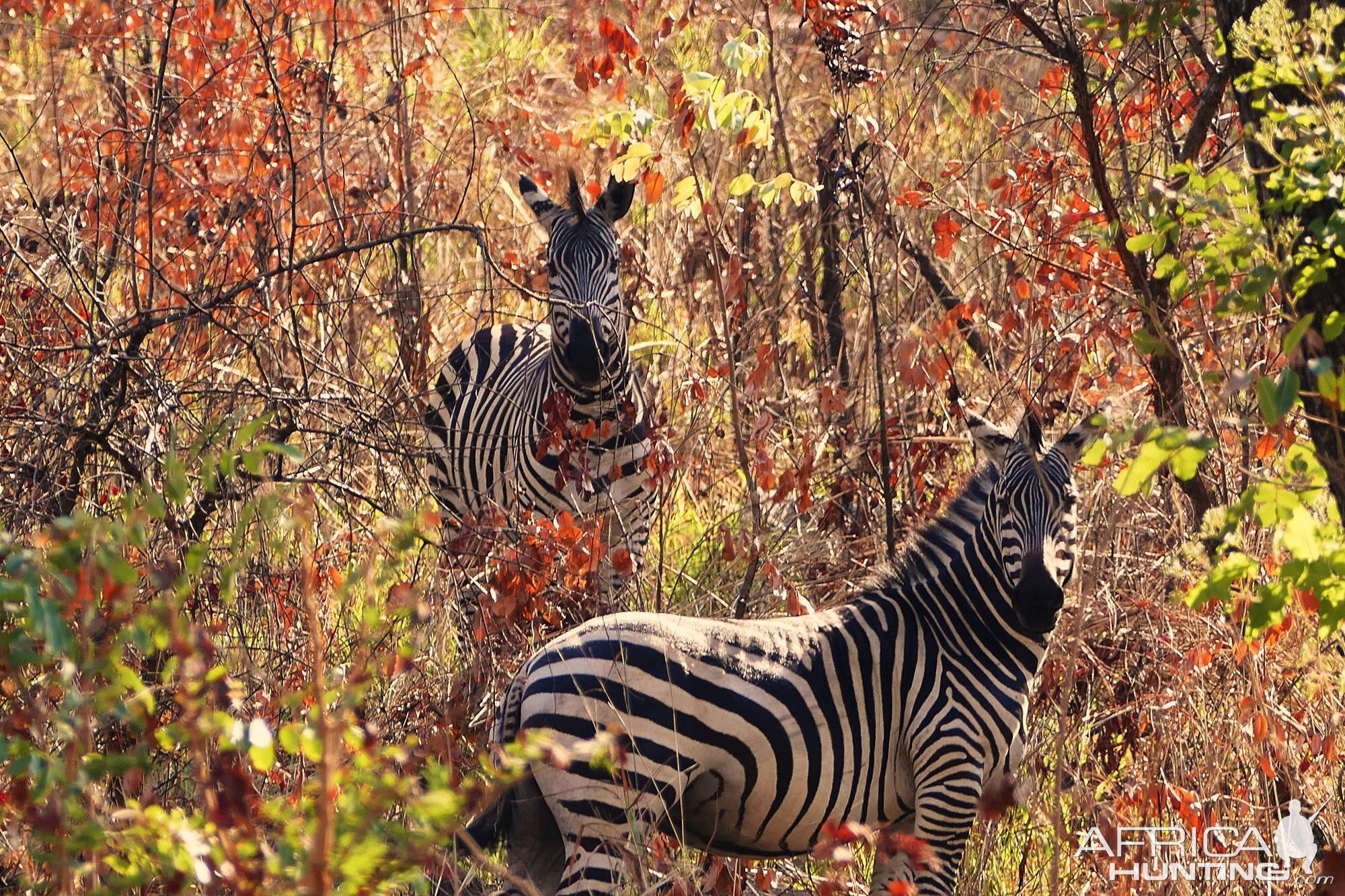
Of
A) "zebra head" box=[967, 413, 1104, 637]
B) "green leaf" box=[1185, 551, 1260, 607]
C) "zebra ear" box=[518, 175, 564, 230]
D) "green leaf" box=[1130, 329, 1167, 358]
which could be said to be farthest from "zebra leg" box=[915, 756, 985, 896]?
"zebra ear" box=[518, 175, 564, 230]

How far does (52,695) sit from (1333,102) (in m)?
3.58

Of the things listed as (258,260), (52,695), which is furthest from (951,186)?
(52,695)

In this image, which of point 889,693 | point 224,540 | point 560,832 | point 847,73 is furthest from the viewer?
point 847,73

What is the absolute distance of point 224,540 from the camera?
5.36 meters

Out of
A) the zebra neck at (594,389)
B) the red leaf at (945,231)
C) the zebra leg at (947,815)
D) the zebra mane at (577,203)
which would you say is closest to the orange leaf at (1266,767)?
the zebra leg at (947,815)

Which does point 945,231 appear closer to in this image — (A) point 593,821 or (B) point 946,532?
(B) point 946,532

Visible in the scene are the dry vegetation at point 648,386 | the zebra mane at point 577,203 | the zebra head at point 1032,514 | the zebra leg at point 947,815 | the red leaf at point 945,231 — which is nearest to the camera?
the dry vegetation at point 648,386

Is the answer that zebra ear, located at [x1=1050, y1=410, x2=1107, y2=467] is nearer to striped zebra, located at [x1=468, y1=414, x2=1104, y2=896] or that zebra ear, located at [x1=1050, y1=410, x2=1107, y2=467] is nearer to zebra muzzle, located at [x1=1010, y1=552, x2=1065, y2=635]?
striped zebra, located at [x1=468, y1=414, x2=1104, y2=896]

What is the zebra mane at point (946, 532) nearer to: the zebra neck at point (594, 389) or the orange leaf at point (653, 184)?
the orange leaf at point (653, 184)

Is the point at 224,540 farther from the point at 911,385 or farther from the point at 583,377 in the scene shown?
the point at 911,385

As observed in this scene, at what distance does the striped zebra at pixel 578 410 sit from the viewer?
669 cm

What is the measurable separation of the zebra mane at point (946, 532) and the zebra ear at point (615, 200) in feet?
9.90

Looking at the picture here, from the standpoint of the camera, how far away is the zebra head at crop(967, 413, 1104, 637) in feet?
15.5

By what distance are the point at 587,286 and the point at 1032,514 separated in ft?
9.79
